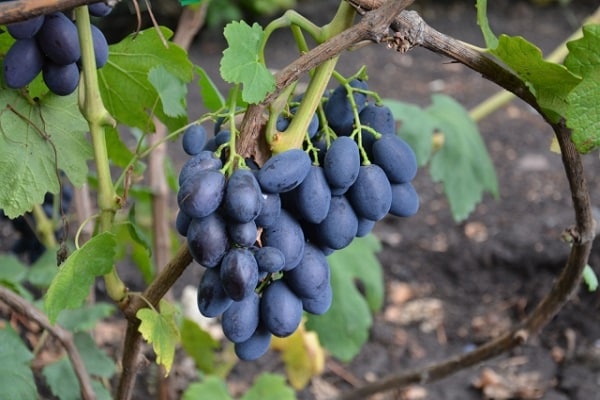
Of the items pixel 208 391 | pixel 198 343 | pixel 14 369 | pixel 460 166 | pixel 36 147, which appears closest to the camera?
pixel 36 147

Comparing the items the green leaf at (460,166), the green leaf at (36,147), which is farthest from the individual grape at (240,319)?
the green leaf at (460,166)

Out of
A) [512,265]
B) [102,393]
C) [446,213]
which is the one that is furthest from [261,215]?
[446,213]

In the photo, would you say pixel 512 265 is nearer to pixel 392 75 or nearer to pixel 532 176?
pixel 532 176

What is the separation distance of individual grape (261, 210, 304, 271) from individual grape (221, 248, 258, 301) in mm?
28

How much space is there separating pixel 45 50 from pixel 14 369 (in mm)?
518

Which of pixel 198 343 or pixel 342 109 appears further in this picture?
pixel 198 343

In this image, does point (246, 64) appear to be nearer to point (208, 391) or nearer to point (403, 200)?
point (403, 200)

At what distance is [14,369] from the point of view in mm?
1077

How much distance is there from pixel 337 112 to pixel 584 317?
→ 1503 millimetres

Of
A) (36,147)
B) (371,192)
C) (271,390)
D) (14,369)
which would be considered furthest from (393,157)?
(271,390)

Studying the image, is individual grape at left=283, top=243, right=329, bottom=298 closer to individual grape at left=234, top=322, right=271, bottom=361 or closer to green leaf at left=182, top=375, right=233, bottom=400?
individual grape at left=234, top=322, right=271, bottom=361

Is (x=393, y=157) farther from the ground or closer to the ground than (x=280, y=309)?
farther from the ground

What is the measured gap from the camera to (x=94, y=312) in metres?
1.31

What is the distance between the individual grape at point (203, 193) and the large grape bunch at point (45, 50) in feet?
0.68
